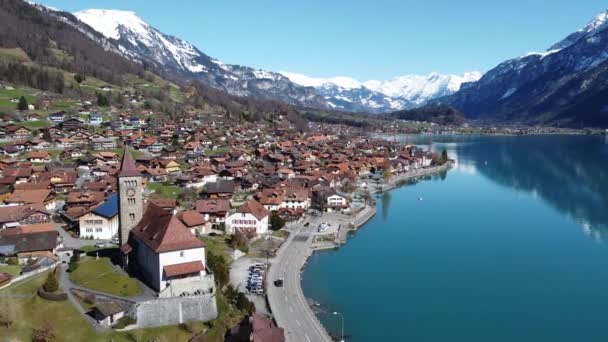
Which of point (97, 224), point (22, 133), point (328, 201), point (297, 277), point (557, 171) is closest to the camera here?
point (297, 277)

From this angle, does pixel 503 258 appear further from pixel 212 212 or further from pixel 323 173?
pixel 323 173

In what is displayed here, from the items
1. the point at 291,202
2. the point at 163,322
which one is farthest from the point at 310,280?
the point at 291,202

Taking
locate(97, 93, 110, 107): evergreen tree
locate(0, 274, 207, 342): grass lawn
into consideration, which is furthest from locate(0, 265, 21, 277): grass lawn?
locate(97, 93, 110, 107): evergreen tree

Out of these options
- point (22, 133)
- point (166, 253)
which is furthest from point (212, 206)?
point (22, 133)

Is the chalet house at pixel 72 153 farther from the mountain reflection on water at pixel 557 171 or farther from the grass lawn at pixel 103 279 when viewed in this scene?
the mountain reflection on water at pixel 557 171

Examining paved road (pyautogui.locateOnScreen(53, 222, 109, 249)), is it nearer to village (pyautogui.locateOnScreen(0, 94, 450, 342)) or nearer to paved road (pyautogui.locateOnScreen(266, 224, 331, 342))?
village (pyautogui.locateOnScreen(0, 94, 450, 342))

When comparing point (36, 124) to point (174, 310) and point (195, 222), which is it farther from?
point (174, 310)
